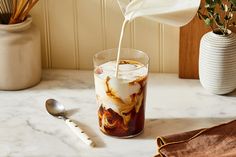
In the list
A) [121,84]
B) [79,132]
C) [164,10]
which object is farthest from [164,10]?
[79,132]

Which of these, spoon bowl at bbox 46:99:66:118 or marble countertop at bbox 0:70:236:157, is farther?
spoon bowl at bbox 46:99:66:118

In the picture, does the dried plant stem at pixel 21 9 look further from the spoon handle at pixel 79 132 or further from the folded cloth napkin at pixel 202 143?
the folded cloth napkin at pixel 202 143

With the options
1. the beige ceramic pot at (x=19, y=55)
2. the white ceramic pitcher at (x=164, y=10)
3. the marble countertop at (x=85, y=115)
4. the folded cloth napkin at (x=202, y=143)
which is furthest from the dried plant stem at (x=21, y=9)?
the folded cloth napkin at (x=202, y=143)

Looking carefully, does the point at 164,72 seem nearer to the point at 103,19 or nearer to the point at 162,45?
the point at 162,45

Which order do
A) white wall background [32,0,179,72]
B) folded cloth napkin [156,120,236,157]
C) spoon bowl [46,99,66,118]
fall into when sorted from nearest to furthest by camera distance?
folded cloth napkin [156,120,236,157] → spoon bowl [46,99,66,118] → white wall background [32,0,179,72]

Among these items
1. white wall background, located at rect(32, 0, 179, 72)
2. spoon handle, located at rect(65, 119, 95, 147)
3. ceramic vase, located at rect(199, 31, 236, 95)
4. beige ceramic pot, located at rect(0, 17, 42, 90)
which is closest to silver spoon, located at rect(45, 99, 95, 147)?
spoon handle, located at rect(65, 119, 95, 147)

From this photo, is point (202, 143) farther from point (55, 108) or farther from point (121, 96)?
point (55, 108)

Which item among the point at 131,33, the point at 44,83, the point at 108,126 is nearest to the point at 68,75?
the point at 44,83

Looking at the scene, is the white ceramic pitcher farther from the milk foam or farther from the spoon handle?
the spoon handle
